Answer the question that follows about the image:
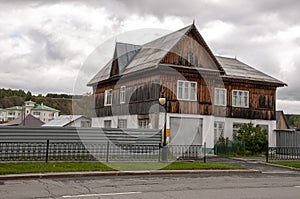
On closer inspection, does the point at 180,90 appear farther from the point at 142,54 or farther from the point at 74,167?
the point at 74,167

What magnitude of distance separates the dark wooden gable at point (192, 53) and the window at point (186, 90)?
4.72ft

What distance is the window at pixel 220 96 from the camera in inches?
1232

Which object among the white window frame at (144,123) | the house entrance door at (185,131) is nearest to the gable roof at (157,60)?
the white window frame at (144,123)

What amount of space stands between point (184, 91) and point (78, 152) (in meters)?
11.4

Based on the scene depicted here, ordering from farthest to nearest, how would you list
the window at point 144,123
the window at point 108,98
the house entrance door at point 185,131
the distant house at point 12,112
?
the distant house at point 12,112
the window at point 108,98
the window at point 144,123
the house entrance door at point 185,131

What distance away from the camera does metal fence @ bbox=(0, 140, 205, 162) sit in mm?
18875

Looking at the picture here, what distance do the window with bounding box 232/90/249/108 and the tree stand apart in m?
2.47

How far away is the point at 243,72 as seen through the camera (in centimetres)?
3434

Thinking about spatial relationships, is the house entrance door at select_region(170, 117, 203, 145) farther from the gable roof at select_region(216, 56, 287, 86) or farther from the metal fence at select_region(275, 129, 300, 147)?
the metal fence at select_region(275, 129, 300, 147)

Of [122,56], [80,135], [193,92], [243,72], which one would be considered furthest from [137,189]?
[243,72]

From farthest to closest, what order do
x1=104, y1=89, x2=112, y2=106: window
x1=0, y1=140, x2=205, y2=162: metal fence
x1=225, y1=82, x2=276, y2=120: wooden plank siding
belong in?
x1=104, y1=89, x2=112, y2=106: window
x1=225, y1=82, x2=276, y2=120: wooden plank siding
x1=0, y1=140, x2=205, y2=162: metal fence

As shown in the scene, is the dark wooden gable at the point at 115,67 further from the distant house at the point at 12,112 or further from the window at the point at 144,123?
the distant house at the point at 12,112

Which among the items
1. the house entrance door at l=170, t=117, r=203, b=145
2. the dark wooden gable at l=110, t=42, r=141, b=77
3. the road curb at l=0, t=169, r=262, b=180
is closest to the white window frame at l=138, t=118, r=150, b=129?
the house entrance door at l=170, t=117, r=203, b=145

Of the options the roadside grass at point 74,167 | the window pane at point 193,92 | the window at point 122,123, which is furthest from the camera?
the window at point 122,123
